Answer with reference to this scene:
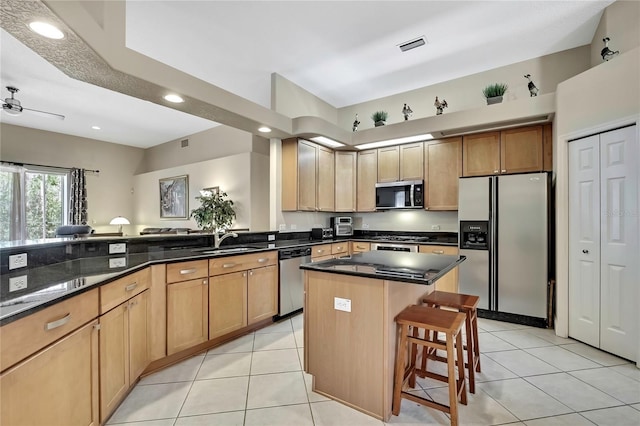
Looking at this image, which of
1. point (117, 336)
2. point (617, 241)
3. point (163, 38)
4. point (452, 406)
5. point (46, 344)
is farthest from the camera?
point (163, 38)

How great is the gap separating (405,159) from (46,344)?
4448mm

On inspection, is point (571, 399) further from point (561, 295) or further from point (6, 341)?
point (6, 341)

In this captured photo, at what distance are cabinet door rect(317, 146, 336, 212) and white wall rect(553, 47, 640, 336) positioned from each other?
2.92 metres

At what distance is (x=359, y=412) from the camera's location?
6.03ft

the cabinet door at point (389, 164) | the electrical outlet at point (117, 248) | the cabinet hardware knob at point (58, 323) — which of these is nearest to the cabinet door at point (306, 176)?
the cabinet door at point (389, 164)

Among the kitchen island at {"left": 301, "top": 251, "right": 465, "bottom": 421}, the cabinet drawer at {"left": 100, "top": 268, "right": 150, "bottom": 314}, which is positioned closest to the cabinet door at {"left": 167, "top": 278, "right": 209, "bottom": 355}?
the cabinet drawer at {"left": 100, "top": 268, "right": 150, "bottom": 314}

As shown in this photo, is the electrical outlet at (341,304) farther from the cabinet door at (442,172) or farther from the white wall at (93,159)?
the white wall at (93,159)

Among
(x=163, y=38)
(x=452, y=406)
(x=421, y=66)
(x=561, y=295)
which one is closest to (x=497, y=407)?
(x=452, y=406)

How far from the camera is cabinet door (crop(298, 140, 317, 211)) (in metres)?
4.24

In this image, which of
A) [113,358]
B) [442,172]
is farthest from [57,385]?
[442,172]

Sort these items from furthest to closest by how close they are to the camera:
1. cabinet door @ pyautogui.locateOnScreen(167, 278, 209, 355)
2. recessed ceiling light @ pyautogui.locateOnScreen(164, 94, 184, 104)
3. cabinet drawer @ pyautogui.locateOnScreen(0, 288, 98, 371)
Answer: recessed ceiling light @ pyautogui.locateOnScreen(164, 94, 184, 104) → cabinet door @ pyautogui.locateOnScreen(167, 278, 209, 355) → cabinet drawer @ pyautogui.locateOnScreen(0, 288, 98, 371)

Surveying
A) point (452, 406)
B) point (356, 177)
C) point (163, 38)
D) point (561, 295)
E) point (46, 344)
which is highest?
point (163, 38)

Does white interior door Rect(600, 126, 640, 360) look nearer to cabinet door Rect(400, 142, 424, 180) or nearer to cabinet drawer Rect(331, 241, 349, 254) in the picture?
cabinet door Rect(400, 142, 424, 180)

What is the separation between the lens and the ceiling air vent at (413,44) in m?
3.37
